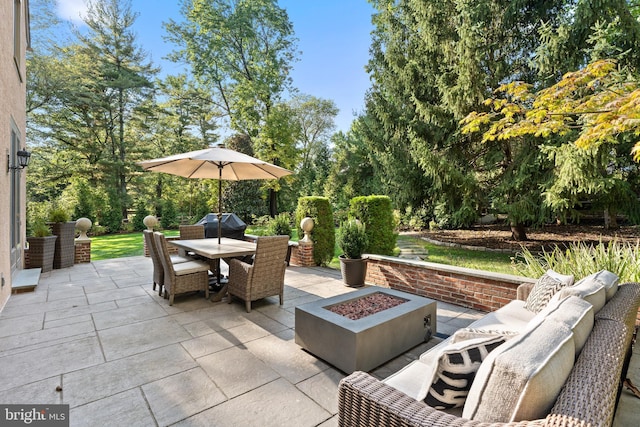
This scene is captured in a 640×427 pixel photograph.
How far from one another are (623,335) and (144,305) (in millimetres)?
4944

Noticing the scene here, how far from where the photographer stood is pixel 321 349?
2.89 m

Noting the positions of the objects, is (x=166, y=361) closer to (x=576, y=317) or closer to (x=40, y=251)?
(x=576, y=317)

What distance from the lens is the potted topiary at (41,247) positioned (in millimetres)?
6078

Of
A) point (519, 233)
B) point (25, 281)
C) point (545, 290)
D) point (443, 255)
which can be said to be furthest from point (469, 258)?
point (25, 281)

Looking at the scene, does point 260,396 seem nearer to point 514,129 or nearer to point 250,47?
point 514,129

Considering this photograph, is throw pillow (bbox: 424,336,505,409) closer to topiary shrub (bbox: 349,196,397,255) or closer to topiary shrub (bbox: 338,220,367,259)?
topiary shrub (bbox: 338,220,367,259)

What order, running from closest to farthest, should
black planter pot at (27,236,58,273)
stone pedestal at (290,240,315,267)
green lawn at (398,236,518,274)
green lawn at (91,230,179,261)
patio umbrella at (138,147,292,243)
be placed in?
patio umbrella at (138,147,292,243), black planter pot at (27,236,58,273), green lawn at (398,236,518,274), stone pedestal at (290,240,315,267), green lawn at (91,230,179,261)

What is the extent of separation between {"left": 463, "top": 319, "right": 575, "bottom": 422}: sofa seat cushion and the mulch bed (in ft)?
6.09

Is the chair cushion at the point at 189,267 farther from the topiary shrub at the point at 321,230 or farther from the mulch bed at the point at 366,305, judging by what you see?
the topiary shrub at the point at 321,230

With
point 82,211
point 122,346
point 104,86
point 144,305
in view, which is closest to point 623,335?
point 122,346

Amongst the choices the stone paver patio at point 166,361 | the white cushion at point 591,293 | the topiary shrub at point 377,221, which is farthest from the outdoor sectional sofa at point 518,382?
the topiary shrub at point 377,221

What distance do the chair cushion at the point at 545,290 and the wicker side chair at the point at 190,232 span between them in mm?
5670

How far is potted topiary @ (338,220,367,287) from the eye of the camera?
5422mm

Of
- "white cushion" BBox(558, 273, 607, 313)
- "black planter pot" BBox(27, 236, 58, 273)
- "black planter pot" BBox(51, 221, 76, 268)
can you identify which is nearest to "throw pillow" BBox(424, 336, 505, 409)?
"white cushion" BBox(558, 273, 607, 313)
